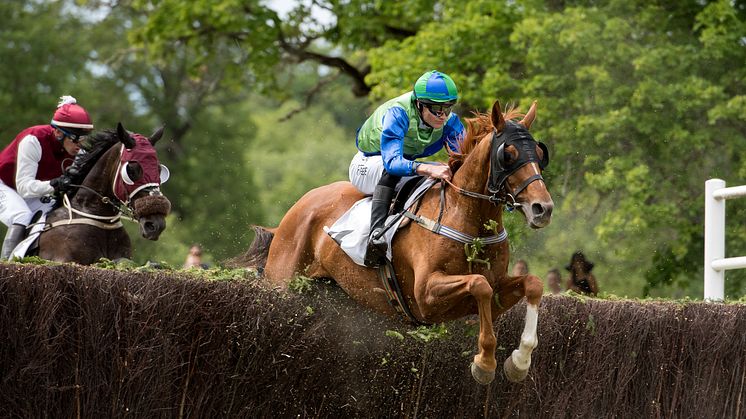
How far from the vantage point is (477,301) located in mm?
6918

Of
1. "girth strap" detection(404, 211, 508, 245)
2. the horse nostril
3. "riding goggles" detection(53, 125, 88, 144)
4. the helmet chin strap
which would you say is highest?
the helmet chin strap

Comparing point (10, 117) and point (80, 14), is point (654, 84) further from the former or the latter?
point (80, 14)

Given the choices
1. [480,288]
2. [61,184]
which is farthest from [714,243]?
[61,184]

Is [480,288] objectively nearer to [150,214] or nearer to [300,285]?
[300,285]

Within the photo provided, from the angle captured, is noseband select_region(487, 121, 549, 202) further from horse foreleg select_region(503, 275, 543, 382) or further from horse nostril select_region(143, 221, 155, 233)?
horse nostril select_region(143, 221, 155, 233)

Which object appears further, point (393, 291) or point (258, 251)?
point (258, 251)

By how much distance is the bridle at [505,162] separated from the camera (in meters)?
6.96

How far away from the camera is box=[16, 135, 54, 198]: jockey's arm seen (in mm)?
9266

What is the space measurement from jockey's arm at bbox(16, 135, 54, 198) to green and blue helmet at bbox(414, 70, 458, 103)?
340 cm

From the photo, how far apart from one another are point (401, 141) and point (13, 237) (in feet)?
11.4

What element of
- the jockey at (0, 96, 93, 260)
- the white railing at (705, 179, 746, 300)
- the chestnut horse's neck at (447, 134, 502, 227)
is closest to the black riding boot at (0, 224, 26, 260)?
the jockey at (0, 96, 93, 260)

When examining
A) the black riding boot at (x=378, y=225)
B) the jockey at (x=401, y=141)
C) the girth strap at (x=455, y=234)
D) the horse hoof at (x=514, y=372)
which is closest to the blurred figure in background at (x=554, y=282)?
the jockey at (x=401, y=141)

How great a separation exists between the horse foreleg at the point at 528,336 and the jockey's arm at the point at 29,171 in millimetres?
4202

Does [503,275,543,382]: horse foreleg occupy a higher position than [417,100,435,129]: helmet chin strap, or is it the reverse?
[417,100,435,129]: helmet chin strap
